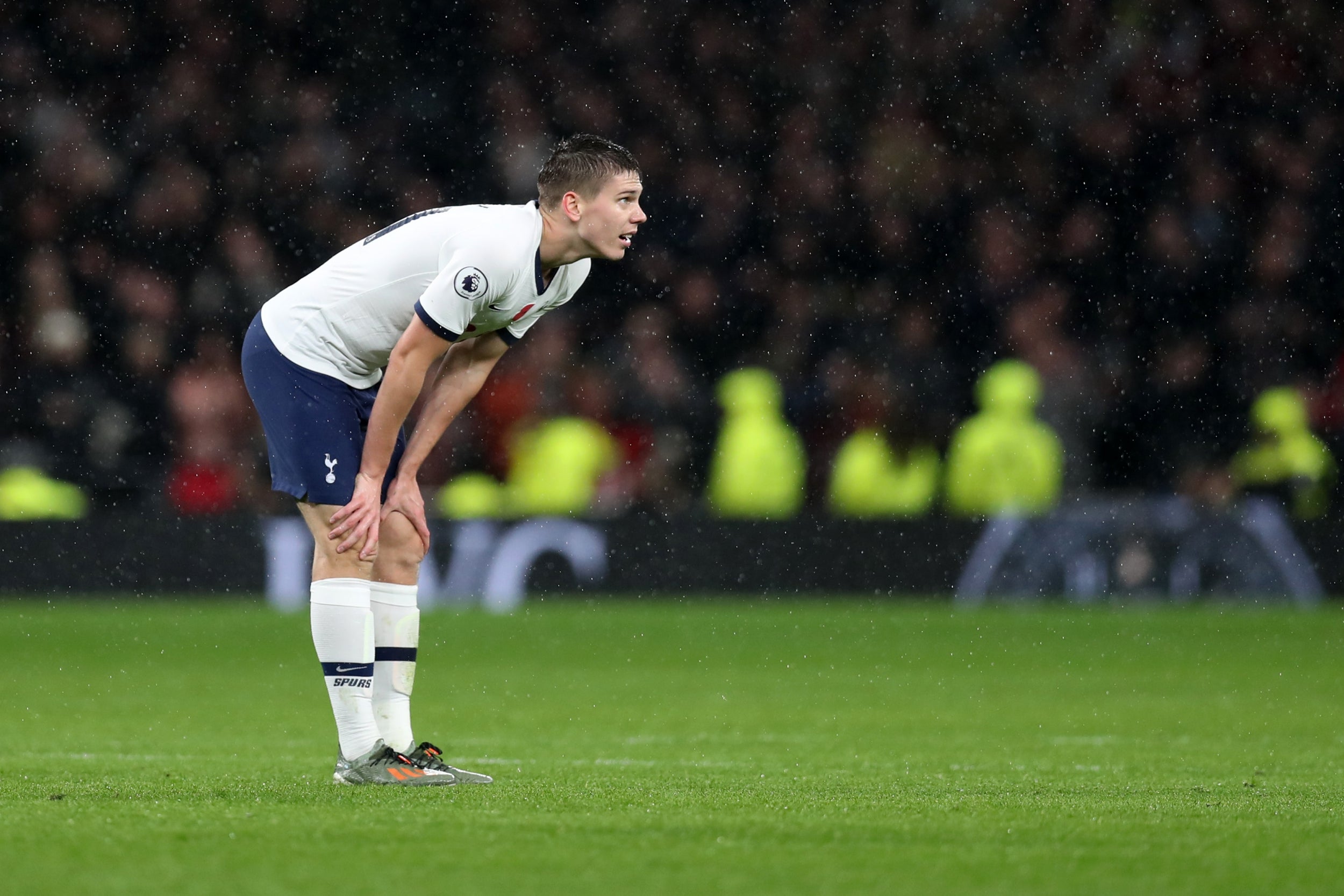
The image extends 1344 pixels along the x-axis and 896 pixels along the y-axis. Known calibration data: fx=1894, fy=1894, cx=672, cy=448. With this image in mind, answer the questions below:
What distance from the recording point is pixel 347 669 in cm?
512

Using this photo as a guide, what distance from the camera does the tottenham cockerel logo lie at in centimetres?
494

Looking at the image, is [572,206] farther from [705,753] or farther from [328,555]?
[705,753]

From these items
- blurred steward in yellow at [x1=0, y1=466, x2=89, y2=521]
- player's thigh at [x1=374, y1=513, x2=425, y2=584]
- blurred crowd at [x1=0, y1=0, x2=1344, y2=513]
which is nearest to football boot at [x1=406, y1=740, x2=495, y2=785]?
player's thigh at [x1=374, y1=513, x2=425, y2=584]

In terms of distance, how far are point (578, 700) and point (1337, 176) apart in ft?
34.6

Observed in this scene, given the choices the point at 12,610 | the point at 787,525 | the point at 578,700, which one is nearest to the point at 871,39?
the point at 787,525

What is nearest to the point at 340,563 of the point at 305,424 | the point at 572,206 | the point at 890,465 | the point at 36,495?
the point at 305,424

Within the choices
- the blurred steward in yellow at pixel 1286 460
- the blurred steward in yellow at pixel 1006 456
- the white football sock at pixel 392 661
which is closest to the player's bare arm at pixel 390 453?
the white football sock at pixel 392 661

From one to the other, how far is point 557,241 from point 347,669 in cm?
129

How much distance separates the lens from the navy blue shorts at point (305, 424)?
16.6 feet

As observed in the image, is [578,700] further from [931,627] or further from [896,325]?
[896,325]

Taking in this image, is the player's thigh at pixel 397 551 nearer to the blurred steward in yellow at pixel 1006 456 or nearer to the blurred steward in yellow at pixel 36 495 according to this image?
the blurred steward in yellow at pixel 1006 456

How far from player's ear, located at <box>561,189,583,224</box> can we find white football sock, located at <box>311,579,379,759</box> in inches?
45.1

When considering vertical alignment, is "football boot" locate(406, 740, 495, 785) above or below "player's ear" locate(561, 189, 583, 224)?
below

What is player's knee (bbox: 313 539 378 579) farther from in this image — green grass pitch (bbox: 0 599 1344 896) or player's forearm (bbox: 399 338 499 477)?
green grass pitch (bbox: 0 599 1344 896)
